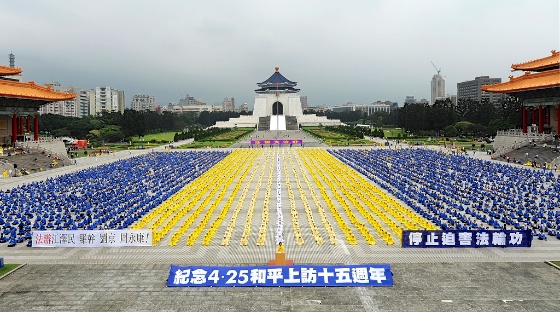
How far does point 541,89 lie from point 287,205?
43.3 m

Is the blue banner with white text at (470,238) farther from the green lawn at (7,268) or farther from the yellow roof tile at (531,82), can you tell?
the yellow roof tile at (531,82)

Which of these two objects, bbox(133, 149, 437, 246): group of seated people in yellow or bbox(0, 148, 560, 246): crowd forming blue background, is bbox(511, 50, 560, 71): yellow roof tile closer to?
bbox(0, 148, 560, 246): crowd forming blue background

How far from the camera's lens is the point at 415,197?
102ft

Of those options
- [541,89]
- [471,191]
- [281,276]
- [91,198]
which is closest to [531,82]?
[541,89]

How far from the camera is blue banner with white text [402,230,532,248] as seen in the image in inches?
757

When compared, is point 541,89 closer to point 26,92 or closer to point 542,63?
point 542,63

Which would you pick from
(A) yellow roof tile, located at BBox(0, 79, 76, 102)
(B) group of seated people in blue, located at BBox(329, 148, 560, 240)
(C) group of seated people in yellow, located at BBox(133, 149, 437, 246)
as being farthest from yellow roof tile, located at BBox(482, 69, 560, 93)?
(A) yellow roof tile, located at BBox(0, 79, 76, 102)

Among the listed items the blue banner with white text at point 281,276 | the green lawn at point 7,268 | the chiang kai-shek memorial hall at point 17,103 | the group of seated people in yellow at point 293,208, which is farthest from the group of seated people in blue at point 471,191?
the chiang kai-shek memorial hall at point 17,103

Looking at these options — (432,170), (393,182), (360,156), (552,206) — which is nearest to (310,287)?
(552,206)

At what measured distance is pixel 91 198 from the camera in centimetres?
3125

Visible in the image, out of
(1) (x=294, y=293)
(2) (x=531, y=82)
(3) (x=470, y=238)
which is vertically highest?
(2) (x=531, y=82)

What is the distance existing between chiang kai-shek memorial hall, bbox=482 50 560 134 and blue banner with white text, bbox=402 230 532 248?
40198mm

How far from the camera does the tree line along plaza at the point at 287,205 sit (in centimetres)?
1986

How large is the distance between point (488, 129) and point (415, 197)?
67078 mm
